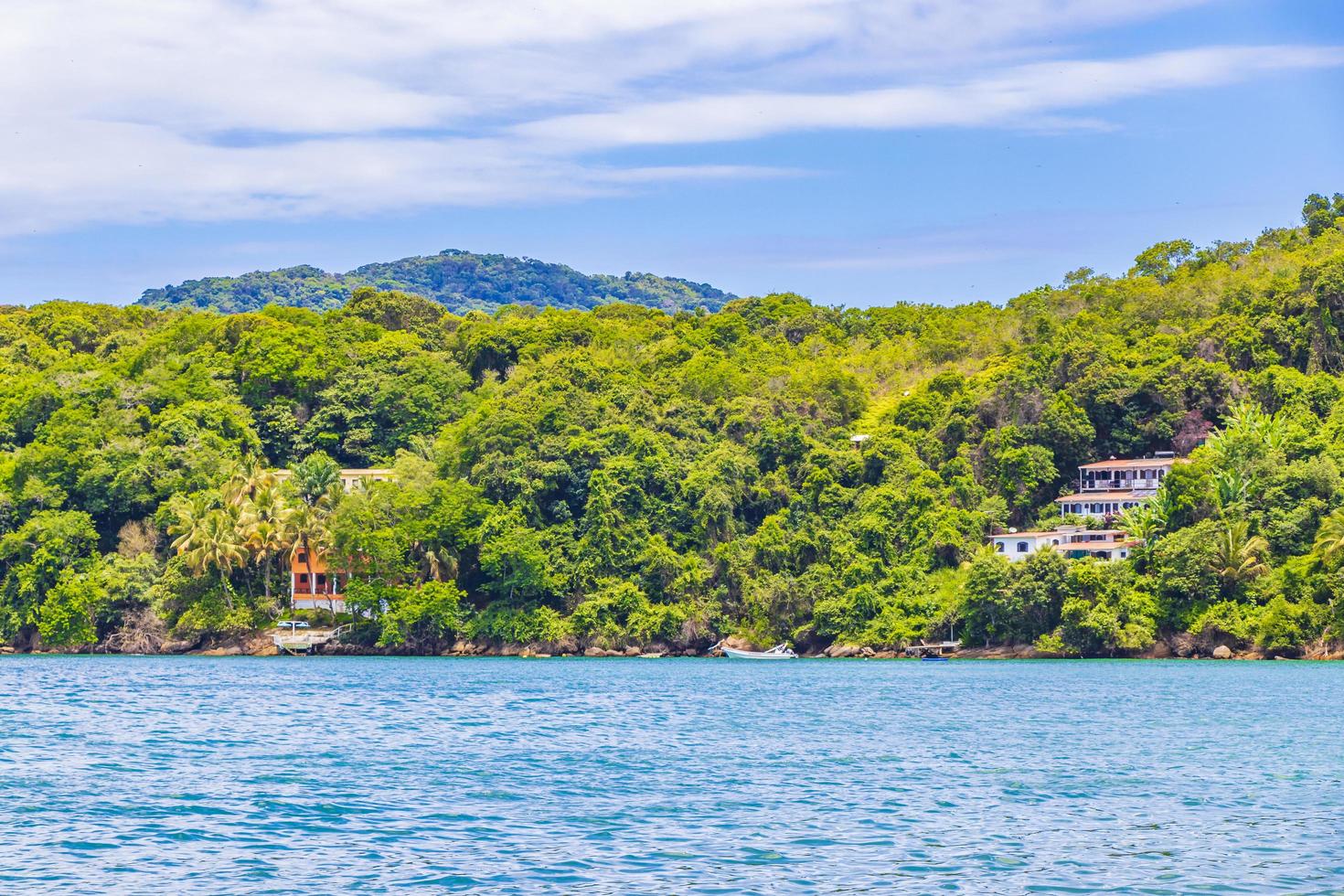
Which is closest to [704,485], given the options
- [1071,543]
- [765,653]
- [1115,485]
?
[765,653]

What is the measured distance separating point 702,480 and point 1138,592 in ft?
76.7

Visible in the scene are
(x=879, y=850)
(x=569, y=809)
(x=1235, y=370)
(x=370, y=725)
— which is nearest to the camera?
(x=879, y=850)

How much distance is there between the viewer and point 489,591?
8131 cm

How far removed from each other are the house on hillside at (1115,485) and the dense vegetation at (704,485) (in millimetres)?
1640

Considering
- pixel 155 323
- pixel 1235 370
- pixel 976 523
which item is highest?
pixel 155 323

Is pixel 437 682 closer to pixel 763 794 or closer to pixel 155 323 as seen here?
pixel 763 794

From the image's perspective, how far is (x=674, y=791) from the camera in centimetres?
2495

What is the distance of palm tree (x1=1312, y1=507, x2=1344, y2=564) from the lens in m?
65.6

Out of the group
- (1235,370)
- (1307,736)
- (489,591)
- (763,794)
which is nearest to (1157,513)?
(1235,370)

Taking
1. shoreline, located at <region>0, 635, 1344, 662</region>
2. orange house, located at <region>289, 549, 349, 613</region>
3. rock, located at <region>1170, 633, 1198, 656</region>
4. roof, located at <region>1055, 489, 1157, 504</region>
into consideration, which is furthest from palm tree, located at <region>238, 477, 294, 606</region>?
rock, located at <region>1170, 633, 1198, 656</region>

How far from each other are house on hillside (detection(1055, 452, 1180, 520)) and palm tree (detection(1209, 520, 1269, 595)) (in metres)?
9.82

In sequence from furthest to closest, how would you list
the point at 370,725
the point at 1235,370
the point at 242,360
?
1. the point at 242,360
2. the point at 1235,370
3. the point at 370,725

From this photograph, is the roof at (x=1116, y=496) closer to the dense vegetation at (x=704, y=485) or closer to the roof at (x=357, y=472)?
the dense vegetation at (x=704, y=485)

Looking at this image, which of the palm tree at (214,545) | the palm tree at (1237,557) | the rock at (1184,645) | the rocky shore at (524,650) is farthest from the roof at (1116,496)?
the palm tree at (214,545)
